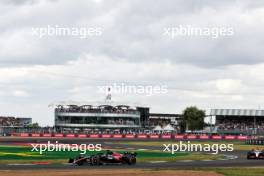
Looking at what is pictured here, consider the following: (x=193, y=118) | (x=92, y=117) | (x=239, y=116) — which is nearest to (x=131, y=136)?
(x=92, y=117)

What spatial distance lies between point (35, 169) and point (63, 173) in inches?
126

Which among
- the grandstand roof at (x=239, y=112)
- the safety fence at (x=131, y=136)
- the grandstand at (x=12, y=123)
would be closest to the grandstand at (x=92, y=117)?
the grandstand at (x=12, y=123)

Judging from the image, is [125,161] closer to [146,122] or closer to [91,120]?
[91,120]

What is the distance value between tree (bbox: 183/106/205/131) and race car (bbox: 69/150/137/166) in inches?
4697

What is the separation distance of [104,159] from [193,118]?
124082 mm

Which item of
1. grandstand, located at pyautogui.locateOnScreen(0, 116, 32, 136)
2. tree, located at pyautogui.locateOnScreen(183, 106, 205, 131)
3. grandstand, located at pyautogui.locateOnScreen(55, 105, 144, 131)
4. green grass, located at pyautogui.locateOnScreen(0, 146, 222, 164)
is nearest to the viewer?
green grass, located at pyautogui.locateOnScreen(0, 146, 222, 164)

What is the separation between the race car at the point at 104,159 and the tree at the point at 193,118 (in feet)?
391

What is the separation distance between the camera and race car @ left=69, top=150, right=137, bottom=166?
127ft

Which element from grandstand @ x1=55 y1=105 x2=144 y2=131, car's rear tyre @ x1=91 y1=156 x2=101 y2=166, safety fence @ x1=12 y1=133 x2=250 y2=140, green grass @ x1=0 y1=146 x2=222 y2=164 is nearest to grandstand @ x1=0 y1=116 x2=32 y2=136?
grandstand @ x1=55 y1=105 x2=144 y2=131

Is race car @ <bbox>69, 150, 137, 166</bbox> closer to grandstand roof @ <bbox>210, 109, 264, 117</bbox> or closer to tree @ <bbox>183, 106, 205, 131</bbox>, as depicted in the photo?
grandstand roof @ <bbox>210, 109, 264, 117</bbox>

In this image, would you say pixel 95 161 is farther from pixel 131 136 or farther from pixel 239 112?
pixel 239 112

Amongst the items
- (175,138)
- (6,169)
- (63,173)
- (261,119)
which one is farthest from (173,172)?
(261,119)

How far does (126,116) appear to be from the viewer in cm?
14225

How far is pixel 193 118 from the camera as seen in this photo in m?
162
